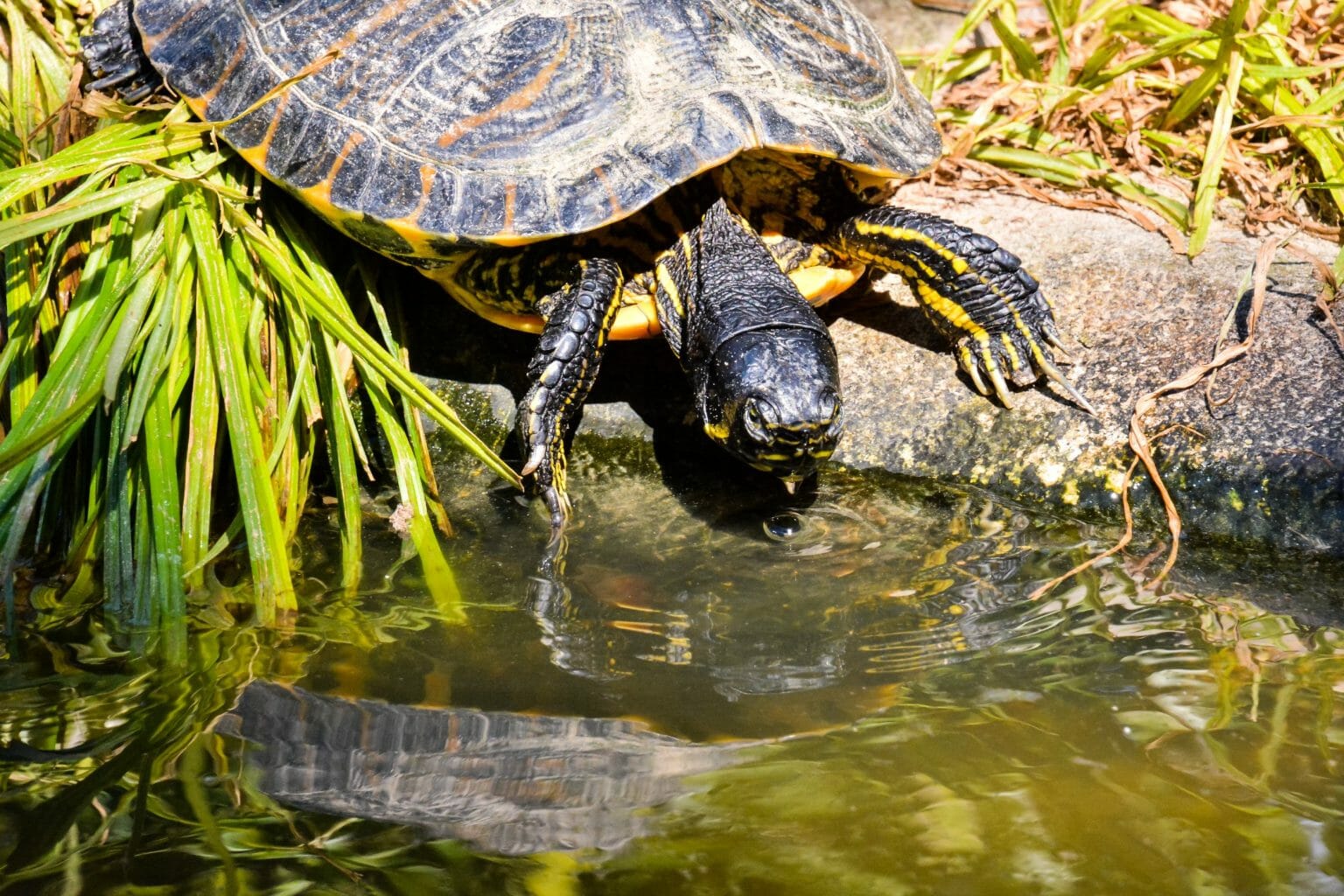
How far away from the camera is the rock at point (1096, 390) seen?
10.4 ft

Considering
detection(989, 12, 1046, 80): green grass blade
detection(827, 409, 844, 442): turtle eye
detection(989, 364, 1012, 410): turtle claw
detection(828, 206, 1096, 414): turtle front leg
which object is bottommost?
detection(827, 409, 844, 442): turtle eye

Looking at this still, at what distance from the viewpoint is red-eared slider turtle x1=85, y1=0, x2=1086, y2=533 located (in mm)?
3275

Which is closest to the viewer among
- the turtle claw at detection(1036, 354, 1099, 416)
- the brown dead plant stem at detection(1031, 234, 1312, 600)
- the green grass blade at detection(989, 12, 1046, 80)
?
the brown dead plant stem at detection(1031, 234, 1312, 600)

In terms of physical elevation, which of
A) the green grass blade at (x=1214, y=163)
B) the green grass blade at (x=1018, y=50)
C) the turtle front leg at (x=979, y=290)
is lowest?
the turtle front leg at (x=979, y=290)

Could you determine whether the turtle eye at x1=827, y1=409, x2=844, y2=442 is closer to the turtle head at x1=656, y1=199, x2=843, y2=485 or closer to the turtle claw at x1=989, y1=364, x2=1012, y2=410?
the turtle head at x1=656, y1=199, x2=843, y2=485

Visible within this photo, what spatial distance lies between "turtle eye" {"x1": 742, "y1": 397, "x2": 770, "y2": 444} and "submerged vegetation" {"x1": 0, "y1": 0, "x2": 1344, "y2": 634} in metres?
0.70

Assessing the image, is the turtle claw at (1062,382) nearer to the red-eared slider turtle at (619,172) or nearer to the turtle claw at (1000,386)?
the red-eared slider turtle at (619,172)

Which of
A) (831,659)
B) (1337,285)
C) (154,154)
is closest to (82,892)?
(831,659)

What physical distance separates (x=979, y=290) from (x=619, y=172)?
1.24 m

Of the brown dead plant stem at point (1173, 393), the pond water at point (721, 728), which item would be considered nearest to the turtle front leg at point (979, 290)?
the brown dead plant stem at point (1173, 393)

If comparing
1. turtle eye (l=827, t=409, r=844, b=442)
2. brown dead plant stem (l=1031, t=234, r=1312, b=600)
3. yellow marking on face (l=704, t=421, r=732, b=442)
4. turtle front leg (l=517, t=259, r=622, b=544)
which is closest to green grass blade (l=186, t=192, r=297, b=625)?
turtle front leg (l=517, t=259, r=622, b=544)

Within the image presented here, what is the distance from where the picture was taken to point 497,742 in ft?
7.55

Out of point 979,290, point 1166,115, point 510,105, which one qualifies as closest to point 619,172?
point 510,105

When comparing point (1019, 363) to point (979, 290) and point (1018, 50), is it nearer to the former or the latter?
point (979, 290)
